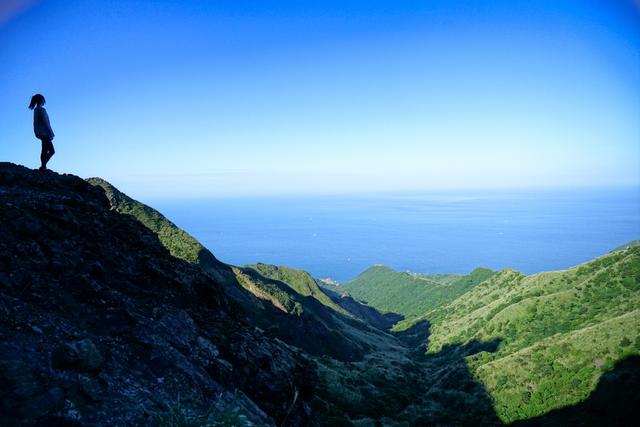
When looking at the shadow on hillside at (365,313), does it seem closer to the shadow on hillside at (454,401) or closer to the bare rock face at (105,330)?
the shadow on hillside at (454,401)

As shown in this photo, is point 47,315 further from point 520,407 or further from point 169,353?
point 520,407

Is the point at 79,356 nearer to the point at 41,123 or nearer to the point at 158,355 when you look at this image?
the point at 158,355

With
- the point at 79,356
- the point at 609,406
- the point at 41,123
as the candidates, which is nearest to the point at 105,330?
the point at 79,356

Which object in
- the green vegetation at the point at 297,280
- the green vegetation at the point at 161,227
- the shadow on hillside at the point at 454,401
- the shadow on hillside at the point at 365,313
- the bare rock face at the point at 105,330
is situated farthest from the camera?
the shadow on hillside at the point at 365,313

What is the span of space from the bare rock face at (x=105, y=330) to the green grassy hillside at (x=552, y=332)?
56.5 meters

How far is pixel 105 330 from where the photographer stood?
539 inches

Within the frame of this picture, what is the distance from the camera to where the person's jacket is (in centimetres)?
1759

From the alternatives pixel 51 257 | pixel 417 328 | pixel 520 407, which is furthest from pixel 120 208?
pixel 417 328

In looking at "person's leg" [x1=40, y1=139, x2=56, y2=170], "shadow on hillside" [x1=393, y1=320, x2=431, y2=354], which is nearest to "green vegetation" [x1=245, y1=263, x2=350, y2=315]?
"shadow on hillside" [x1=393, y1=320, x2=431, y2=354]

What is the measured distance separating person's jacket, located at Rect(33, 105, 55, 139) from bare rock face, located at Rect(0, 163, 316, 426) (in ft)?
9.56

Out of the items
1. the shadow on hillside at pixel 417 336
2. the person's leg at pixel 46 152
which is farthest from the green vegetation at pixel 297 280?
the person's leg at pixel 46 152

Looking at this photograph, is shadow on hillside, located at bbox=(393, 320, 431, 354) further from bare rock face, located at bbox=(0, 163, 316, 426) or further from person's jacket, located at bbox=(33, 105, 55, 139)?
person's jacket, located at bbox=(33, 105, 55, 139)

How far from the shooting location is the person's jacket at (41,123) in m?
17.6

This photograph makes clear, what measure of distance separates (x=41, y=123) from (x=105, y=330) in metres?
11.3
